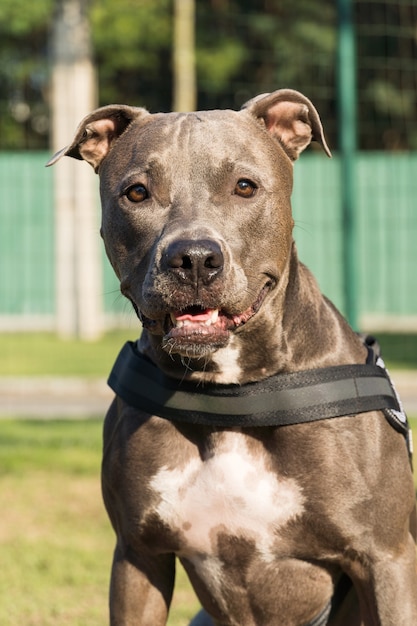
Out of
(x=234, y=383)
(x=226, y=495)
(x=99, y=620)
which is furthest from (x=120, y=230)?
(x=99, y=620)

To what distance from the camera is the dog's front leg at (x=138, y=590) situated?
360 centimetres

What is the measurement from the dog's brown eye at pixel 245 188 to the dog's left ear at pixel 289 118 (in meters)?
0.34

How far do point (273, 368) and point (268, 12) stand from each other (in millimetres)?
20197

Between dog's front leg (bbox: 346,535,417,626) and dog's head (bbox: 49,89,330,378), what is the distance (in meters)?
0.76

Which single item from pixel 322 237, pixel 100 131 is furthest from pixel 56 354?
pixel 100 131

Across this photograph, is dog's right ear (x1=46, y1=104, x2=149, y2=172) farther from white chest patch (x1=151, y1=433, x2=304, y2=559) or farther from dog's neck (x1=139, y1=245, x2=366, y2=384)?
white chest patch (x1=151, y1=433, x2=304, y2=559)

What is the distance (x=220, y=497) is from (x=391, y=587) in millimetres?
543

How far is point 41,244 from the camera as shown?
54.6ft

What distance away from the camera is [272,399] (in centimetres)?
346

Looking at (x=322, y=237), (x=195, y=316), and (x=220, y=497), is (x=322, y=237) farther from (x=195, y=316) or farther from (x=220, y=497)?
(x=195, y=316)

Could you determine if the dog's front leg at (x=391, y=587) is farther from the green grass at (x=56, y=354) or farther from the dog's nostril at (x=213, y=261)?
the green grass at (x=56, y=354)

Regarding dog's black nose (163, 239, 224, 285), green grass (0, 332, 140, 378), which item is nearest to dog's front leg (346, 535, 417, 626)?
dog's black nose (163, 239, 224, 285)

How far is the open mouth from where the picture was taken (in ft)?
10.6

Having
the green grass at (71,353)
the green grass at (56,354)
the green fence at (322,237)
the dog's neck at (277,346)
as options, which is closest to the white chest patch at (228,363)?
the dog's neck at (277,346)
